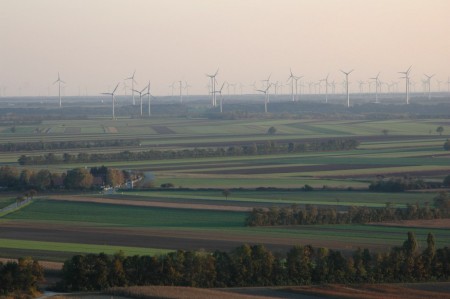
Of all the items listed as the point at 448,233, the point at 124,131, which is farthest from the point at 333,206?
the point at 124,131

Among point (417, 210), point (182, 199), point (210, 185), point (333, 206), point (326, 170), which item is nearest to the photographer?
point (417, 210)

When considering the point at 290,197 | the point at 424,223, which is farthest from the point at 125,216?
the point at 424,223

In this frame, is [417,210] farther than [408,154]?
No

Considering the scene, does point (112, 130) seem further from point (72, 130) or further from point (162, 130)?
point (162, 130)

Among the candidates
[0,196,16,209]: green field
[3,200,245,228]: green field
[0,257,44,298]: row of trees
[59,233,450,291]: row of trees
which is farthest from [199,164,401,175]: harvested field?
[0,257,44,298]: row of trees

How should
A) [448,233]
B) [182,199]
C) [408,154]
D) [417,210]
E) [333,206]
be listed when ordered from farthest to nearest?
[408,154] → [182,199] → [333,206] → [417,210] → [448,233]

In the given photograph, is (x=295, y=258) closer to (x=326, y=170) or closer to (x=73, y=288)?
(x=73, y=288)
